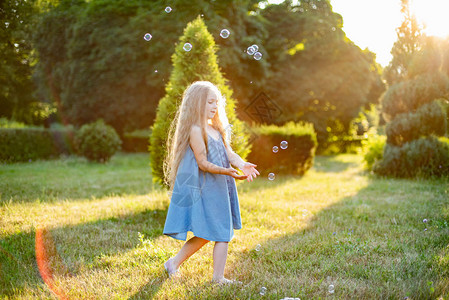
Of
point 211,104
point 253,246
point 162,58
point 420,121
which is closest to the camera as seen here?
point 211,104

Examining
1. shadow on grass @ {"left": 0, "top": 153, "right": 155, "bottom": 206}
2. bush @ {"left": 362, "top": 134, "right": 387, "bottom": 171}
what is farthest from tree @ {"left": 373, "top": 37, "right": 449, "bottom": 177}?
shadow on grass @ {"left": 0, "top": 153, "right": 155, "bottom": 206}

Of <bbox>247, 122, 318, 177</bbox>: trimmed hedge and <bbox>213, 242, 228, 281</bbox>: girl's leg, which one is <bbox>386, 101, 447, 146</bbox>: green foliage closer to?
<bbox>247, 122, 318, 177</bbox>: trimmed hedge

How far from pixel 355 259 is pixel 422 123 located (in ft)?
26.8

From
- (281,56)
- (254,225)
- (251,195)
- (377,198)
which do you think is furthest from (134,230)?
(281,56)

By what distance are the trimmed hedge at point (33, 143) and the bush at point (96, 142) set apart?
1589 mm

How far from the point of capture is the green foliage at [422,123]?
10.7m

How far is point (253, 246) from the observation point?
15.8ft

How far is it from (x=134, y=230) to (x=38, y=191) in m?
3.79

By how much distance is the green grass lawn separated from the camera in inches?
135

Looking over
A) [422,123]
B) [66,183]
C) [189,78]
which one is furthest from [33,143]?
[422,123]

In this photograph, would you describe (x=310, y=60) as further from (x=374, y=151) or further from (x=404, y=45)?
(x=404, y=45)

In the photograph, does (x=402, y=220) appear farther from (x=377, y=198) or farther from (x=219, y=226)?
(x=219, y=226)

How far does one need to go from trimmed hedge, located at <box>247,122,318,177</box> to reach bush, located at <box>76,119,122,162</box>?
22.3 ft

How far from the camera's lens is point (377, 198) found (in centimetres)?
800
